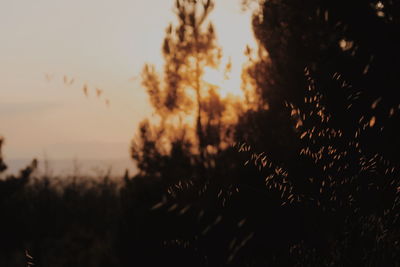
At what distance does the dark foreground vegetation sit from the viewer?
2.93m

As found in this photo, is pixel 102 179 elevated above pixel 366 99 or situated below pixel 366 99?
below

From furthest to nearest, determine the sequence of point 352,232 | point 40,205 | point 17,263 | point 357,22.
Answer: point 40,205 < point 17,263 < point 352,232 < point 357,22

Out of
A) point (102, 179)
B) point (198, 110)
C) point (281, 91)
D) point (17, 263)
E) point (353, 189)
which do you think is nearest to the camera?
point (353, 189)

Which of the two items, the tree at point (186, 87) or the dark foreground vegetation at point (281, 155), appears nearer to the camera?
the dark foreground vegetation at point (281, 155)

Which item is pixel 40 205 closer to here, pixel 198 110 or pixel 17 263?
pixel 17 263

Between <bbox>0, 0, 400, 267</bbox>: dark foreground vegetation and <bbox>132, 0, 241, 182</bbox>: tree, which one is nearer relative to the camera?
<bbox>0, 0, 400, 267</bbox>: dark foreground vegetation

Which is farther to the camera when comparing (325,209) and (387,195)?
(387,195)

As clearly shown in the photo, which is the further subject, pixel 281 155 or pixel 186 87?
pixel 186 87

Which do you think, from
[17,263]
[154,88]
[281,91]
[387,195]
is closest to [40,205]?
[17,263]

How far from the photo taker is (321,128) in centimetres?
302

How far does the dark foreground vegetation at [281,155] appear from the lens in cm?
293

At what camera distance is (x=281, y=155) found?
21.3ft

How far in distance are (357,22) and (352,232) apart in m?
1.62

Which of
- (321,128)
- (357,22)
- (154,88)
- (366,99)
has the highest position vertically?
(154,88)
